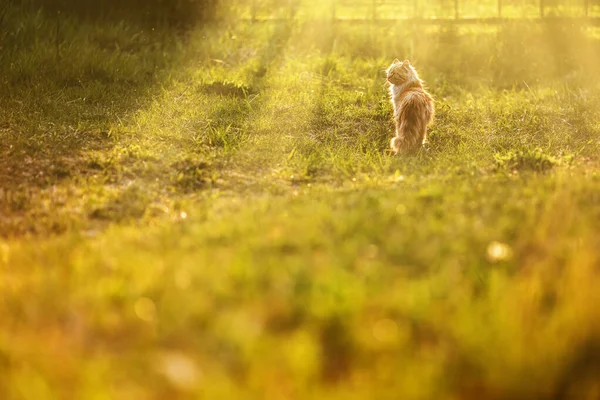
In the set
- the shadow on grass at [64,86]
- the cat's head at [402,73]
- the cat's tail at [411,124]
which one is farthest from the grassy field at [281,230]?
the cat's head at [402,73]

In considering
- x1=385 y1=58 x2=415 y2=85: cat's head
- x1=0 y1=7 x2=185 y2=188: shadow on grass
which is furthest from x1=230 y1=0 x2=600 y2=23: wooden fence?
x1=385 y1=58 x2=415 y2=85: cat's head

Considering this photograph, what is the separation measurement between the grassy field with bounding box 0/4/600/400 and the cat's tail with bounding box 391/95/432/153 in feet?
1.07

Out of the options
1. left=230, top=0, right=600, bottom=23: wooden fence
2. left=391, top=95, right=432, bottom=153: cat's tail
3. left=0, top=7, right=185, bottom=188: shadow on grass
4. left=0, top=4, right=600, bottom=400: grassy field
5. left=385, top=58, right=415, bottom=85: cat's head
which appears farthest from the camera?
left=230, top=0, right=600, bottom=23: wooden fence

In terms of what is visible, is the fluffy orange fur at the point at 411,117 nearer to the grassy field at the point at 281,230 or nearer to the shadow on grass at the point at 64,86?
the grassy field at the point at 281,230

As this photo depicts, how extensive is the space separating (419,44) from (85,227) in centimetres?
881

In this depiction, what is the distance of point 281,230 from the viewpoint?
4.09m

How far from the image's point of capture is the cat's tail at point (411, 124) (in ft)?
24.7

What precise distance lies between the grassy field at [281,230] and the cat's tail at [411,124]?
328mm

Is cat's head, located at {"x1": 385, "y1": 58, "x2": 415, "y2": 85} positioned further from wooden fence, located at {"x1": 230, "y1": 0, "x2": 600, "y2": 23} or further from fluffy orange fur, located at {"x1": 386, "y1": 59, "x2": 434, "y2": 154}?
wooden fence, located at {"x1": 230, "y1": 0, "x2": 600, "y2": 23}

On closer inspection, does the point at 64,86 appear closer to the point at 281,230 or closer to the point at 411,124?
the point at 411,124

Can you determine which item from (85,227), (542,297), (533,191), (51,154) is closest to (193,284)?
(542,297)

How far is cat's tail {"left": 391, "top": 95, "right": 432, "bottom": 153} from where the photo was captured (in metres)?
Answer: 7.53

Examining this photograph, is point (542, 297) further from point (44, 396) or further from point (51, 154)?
point (51, 154)

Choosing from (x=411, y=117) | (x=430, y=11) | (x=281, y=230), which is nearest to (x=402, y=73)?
(x=411, y=117)
